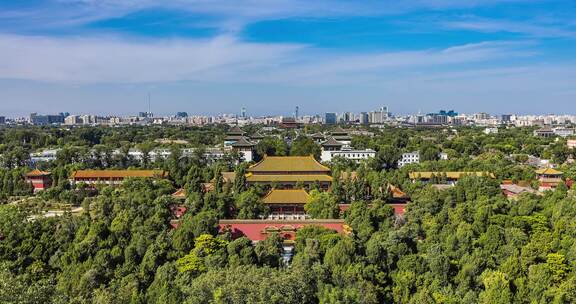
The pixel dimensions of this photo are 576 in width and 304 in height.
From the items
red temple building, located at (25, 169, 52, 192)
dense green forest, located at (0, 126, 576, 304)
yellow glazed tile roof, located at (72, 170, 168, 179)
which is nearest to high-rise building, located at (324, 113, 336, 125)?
yellow glazed tile roof, located at (72, 170, 168, 179)

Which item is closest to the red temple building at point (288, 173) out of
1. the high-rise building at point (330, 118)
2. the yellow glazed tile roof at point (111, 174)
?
the yellow glazed tile roof at point (111, 174)

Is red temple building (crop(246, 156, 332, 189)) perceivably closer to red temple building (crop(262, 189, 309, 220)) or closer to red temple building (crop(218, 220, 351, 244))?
red temple building (crop(262, 189, 309, 220))

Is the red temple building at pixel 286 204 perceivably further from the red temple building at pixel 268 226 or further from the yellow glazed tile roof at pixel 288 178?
the yellow glazed tile roof at pixel 288 178

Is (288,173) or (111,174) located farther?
(111,174)

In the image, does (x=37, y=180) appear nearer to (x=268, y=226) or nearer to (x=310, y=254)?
(x=268, y=226)

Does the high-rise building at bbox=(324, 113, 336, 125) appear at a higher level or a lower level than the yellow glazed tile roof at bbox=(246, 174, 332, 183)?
higher

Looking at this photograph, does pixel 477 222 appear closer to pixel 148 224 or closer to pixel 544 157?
pixel 148 224

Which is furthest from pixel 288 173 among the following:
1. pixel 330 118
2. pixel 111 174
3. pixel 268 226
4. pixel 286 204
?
pixel 330 118

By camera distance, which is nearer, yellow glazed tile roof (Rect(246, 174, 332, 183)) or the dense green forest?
the dense green forest

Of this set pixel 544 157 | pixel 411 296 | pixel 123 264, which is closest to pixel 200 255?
pixel 123 264
